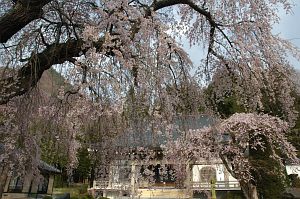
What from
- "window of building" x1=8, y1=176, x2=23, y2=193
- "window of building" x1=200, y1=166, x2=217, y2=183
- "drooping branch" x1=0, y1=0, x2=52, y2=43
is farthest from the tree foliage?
"window of building" x1=200, y1=166, x2=217, y2=183

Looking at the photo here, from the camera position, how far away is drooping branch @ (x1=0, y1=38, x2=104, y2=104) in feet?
13.4

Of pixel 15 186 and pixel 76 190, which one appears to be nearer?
pixel 15 186

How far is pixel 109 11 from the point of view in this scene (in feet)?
13.5

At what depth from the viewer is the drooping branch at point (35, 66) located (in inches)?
160

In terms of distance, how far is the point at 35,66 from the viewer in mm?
4012

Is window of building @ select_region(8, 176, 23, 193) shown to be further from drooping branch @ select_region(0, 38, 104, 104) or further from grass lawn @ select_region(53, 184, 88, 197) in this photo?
drooping branch @ select_region(0, 38, 104, 104)

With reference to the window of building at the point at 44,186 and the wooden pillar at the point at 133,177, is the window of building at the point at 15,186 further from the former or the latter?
the wooden pillar at the point at 133,177

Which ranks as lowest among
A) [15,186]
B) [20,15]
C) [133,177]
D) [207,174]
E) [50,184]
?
[133,177]

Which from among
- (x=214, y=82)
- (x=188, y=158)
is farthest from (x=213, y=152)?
(x=214, y=82)

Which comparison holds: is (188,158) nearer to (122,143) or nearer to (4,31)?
(122,143)

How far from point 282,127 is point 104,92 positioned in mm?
8416

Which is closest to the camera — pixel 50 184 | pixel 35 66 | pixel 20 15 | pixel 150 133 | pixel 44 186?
pixel 20 15

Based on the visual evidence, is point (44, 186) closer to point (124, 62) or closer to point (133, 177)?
point (133, 177)

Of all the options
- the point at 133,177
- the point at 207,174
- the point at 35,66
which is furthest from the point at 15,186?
the point at 35,66
